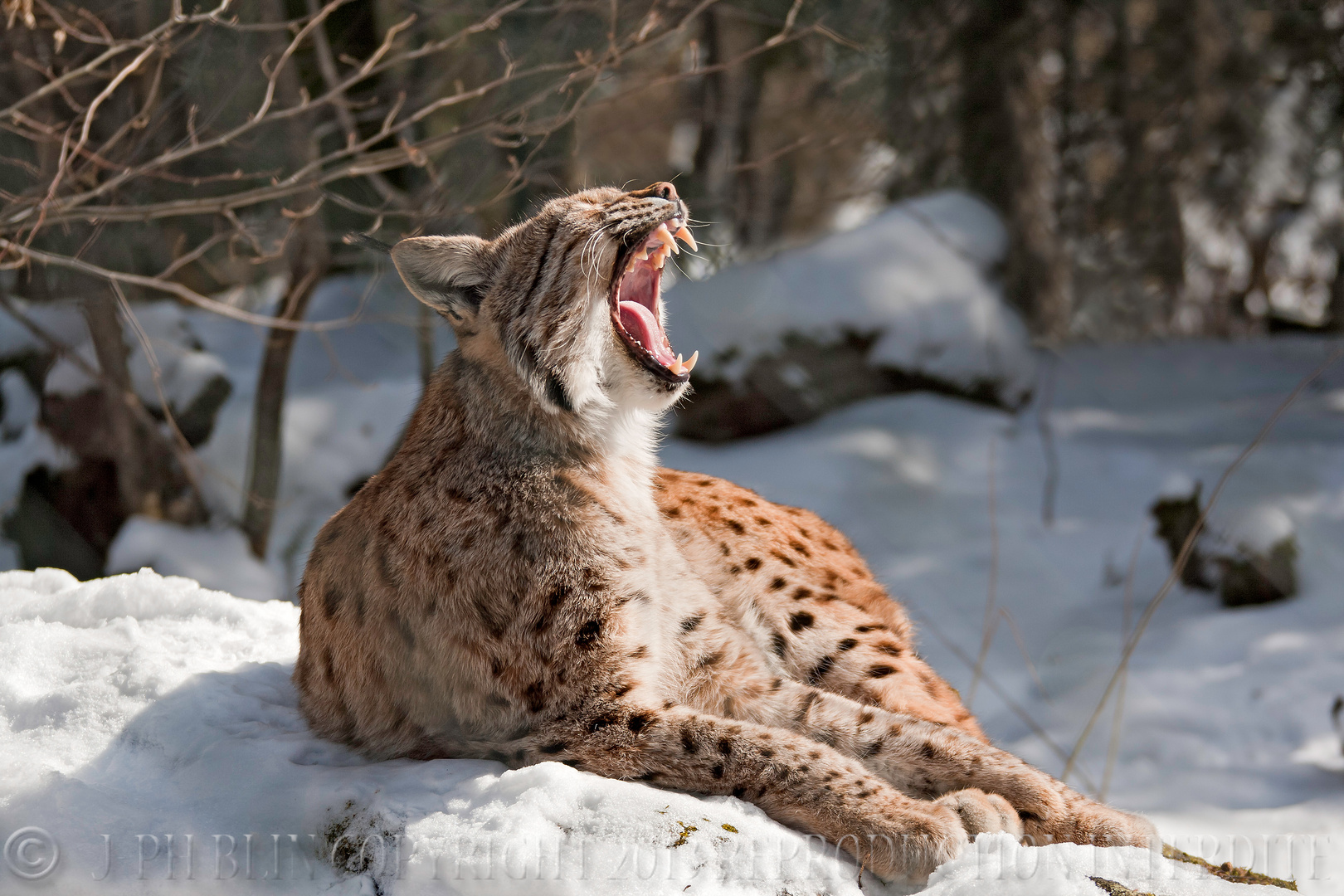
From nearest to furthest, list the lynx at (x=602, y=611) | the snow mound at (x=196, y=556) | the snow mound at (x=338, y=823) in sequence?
the snow mound at (x=338, y=823) < the lynx at (x=602, y=611) < the snow mound at (x=196, y=556)

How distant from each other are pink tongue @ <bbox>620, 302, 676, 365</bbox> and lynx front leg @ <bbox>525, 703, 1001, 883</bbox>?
1152 mm

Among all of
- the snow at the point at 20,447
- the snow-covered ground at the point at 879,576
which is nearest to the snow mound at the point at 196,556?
the snow-covered ground at the point at 879,576

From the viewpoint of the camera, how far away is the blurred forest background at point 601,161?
229 inches

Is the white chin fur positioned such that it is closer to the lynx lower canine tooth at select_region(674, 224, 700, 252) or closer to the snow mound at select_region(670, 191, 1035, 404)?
the lynx lower canine tooth at select_region(674, 224, 700, 252)

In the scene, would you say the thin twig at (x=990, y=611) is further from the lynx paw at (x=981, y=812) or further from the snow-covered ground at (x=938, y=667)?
the lynx paw at (x=981, y=812)

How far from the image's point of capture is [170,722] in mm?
3119

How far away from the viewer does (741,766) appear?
9.25 feet

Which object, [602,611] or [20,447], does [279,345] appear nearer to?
[20,447]

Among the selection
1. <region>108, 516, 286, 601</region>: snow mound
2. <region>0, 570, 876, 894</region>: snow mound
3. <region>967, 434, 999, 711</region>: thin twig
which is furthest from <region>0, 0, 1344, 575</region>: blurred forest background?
<region>967, 434, 999, 711</region>: thin twig

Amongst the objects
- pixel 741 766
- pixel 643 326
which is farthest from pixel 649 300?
pixel 741 766

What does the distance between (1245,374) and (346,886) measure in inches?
398

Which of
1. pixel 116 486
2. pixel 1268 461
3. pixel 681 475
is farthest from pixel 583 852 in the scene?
pixel 1268 461

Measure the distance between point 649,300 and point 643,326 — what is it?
0.51ft

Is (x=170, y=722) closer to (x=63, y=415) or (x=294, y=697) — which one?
(x=294, y=697)
